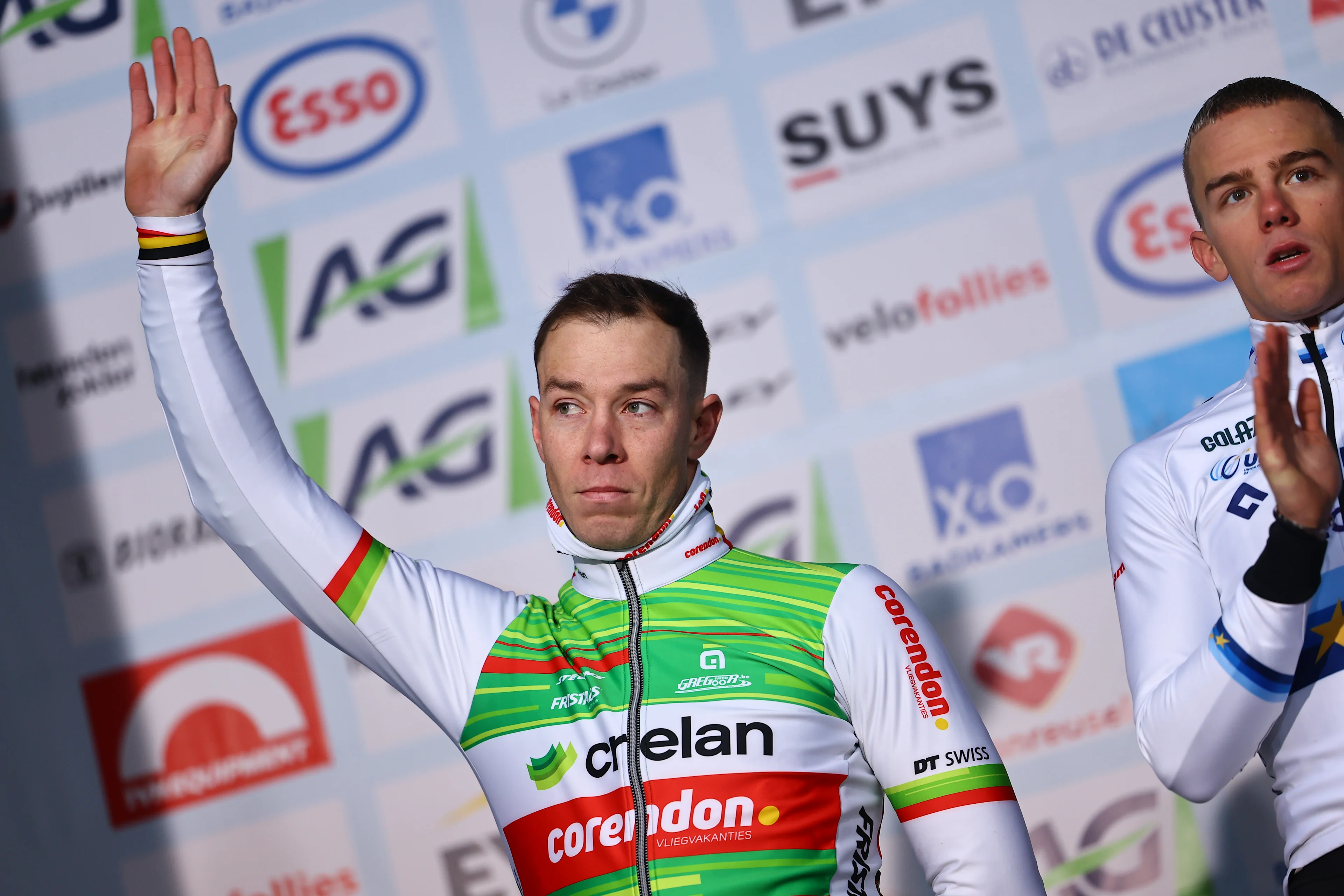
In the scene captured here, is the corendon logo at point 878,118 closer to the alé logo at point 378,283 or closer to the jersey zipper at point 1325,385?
the alé logo at point 378,283

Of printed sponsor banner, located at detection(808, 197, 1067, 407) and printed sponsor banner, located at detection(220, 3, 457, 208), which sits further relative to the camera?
printed sponsor banner, located at detection(220, 3, 457, 208)

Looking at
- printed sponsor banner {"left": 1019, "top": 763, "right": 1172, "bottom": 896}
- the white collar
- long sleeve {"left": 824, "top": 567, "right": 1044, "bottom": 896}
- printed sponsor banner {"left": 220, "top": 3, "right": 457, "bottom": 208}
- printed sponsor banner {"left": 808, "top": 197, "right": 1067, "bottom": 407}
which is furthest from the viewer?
printed sponsor banner {"left": 220, "top": 3, "right": 457, "bottom": 208}

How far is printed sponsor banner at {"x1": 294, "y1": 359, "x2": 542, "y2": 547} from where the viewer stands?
268 centimetres

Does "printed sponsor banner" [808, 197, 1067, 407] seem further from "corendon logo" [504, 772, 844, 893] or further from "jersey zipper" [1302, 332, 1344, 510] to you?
"corendon logo" [504, 772, 844, 893]

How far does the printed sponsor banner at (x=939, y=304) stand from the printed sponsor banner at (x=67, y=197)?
185 centimetres

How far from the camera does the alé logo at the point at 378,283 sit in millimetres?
2729

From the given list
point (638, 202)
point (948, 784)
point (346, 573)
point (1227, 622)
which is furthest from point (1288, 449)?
point (638, 202)

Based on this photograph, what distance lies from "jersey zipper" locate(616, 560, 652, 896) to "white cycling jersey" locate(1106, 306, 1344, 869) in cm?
60

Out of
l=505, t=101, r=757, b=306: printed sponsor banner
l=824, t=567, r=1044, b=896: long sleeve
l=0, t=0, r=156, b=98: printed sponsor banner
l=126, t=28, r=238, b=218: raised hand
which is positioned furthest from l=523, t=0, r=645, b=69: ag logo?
l=824, t=567, r=1044, b=896: long sleeve

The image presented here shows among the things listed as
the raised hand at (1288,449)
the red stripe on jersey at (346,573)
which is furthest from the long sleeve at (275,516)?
the raised hand at (1288,449)

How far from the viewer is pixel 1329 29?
2561mm

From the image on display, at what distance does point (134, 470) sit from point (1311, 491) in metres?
2.63

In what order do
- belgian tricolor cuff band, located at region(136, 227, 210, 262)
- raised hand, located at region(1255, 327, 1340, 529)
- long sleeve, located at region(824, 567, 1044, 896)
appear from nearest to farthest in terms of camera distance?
raised hand, located at region(1255, 327, 1340, 529)
long sleeve, located at region(824, 567, 1044, 896)
belgian tricolor cuff band, located at region(136, 227, 210, 262)

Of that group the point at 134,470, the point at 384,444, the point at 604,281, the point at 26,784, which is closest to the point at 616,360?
the point at 604,281
